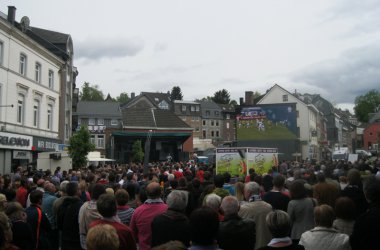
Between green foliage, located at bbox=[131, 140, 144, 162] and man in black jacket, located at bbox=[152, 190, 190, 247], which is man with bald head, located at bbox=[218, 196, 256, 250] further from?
green foliage, located at bbox=[131, 140, 144, 162]

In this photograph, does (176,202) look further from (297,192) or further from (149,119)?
(149,119)

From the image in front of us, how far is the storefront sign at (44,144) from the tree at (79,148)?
1396 millimetres

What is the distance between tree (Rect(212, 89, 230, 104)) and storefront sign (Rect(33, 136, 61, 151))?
287 feet

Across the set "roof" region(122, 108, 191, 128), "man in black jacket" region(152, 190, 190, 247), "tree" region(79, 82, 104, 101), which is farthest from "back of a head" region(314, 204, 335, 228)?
"tree" region(79, 82, 104, 101)

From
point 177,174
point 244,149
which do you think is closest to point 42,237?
point 177,174

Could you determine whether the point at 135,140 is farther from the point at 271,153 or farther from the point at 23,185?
the point at 23,185

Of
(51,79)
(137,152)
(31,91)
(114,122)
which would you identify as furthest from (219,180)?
(114,122)

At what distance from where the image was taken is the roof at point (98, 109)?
208 ft

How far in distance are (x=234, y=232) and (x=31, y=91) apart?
92.6 ft

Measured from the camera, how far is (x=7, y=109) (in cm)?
2644

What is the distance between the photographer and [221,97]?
120 m

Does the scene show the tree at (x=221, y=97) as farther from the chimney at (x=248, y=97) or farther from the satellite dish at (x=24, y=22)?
the satellite dish at (x=24, y=22)

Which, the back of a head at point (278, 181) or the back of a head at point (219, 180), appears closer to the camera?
the back of a head at point (278, 181)

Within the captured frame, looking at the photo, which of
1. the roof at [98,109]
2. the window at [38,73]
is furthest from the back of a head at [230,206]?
the roof at [98,109]
